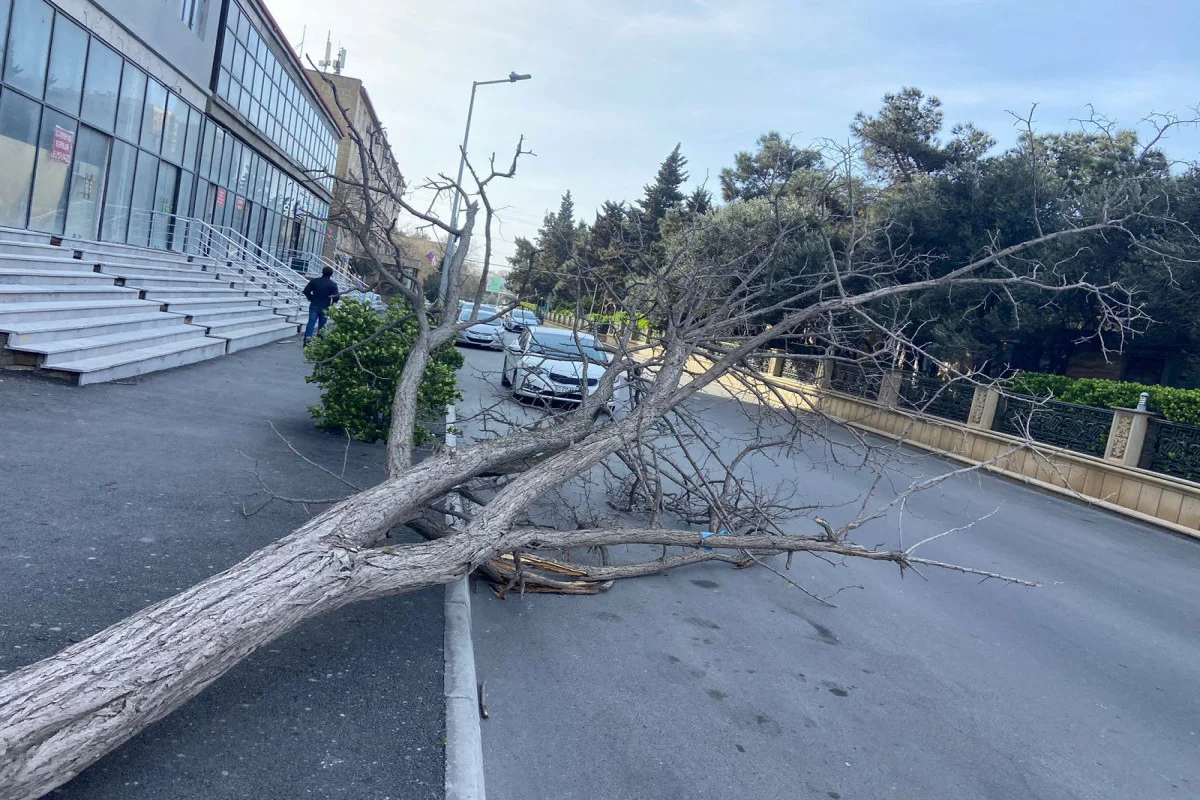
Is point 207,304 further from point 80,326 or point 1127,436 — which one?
point 1127,436

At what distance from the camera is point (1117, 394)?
1622 centimetres

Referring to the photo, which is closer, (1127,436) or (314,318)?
(1127,436)

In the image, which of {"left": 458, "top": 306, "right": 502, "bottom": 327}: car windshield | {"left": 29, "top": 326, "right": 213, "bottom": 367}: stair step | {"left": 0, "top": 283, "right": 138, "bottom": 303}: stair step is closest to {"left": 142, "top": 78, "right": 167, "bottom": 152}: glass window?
{"left": 0, "top": 283, "right": 138, "bottom": 303}: stair step

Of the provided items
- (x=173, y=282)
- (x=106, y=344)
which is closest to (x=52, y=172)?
(x=173, y=282)

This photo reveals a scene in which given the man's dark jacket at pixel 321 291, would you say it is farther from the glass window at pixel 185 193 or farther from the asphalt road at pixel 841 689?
the asphalt road at pixel 841 689

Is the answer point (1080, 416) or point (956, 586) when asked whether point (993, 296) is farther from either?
point (956, 586)

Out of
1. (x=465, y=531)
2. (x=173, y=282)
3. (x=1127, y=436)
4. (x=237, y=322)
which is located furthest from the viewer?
(x=237, y=322)

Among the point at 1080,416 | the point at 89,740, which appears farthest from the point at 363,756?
the point at 1080,416

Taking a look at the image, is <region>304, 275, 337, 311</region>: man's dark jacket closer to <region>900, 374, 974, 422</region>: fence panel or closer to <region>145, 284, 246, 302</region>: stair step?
<region>145, 284, 246, 302</region>: stair step

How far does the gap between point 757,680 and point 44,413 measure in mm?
6732

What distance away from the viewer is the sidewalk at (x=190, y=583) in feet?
11.1

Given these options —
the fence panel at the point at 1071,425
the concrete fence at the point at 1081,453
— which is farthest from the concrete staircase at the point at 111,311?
the fence panel at the point at 1071,425

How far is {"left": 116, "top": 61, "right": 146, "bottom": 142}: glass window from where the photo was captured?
1852cm

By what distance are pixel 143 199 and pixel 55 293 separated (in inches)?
391
